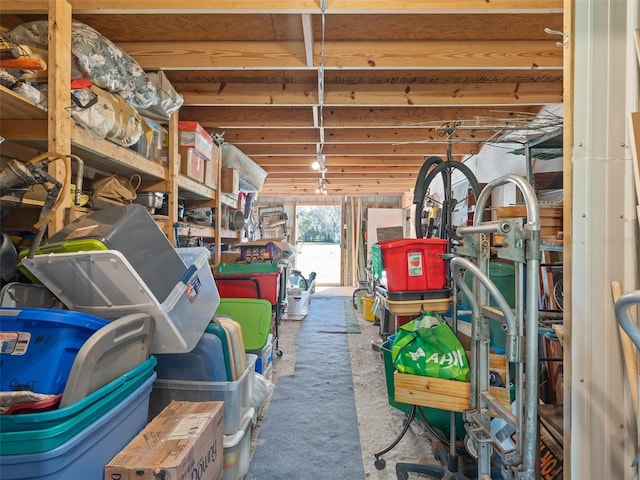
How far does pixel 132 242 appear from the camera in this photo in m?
1.30

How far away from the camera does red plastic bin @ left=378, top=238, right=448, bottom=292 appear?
76.7 inches

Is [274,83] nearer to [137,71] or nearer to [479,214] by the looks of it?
[137,71]

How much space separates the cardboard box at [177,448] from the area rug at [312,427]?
0.55 meters

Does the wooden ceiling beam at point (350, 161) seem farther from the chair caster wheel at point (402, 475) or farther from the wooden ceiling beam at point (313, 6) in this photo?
the chair caster wheel at point (402, 475)

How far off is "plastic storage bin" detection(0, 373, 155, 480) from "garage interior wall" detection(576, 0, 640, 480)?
1465 mm

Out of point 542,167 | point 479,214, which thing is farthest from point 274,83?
point 542,167

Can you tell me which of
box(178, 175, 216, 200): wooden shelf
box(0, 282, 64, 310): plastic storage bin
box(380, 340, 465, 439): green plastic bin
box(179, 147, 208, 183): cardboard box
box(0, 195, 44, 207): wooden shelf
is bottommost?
box(380, 340, 465, 439): green plastic bin

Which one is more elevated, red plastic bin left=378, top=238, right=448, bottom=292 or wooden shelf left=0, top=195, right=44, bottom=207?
wooden shelf left=0, top=195, right=44, bottom=207

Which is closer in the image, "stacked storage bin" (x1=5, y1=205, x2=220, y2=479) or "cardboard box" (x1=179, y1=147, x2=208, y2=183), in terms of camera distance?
"stacked storage bin" (x1=5, y1=205, x2=220, y2=479)

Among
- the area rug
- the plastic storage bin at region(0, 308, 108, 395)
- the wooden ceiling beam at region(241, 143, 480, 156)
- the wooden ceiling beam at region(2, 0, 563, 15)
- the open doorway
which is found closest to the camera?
the plastic storage bin at region(0, 308, 108, 395)

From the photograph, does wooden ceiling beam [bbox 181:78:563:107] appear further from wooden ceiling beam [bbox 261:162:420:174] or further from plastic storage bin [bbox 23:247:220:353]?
wooden ceiling beam [bbox 261:162:420:174]

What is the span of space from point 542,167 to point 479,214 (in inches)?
75.3

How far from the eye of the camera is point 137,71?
2.03 metres

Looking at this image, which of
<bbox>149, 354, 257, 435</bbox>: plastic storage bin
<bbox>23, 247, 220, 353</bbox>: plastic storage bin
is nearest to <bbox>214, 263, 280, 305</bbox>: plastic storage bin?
<bbox>149, 354, 257, 435</bbox>: plastic storage bin
